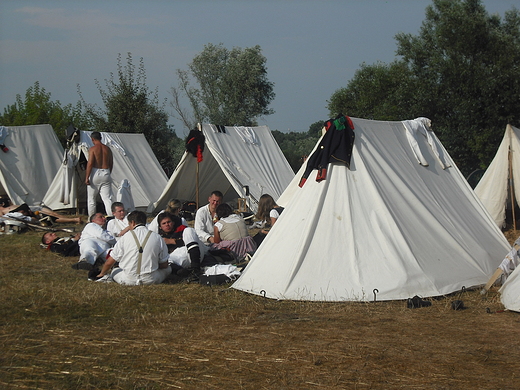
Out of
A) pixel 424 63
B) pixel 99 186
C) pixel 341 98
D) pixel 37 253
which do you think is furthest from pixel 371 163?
pixel 341 98

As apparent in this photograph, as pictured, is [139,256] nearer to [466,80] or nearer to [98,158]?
[98,158]

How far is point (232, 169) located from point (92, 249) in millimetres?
5478

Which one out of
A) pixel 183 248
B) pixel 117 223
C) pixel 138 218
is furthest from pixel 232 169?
pixel 138 218

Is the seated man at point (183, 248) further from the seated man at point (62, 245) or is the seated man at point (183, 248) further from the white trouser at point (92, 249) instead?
the seated man at point (62, 245)

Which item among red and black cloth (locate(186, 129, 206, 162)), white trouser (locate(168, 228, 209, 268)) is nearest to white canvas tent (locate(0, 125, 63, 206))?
red and black cloth (locate(186, 129, 206, 162))

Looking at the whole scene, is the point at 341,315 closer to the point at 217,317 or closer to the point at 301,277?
the point at 301,277

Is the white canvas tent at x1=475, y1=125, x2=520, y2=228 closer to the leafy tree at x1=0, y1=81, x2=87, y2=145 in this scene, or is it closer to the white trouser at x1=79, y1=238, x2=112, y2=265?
the white trouser at x1=79, y1=238, x2=112, y2=265

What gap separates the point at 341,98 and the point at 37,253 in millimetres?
20266

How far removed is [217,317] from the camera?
15.3 ft

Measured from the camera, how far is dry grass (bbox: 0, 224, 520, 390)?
330cm

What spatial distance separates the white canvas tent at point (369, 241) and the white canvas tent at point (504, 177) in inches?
185

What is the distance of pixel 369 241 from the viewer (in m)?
5.37

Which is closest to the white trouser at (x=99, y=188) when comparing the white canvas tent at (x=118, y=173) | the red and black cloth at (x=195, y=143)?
the red and black cloth at (x=195, y=143)

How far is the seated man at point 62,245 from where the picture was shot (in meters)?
7.85
